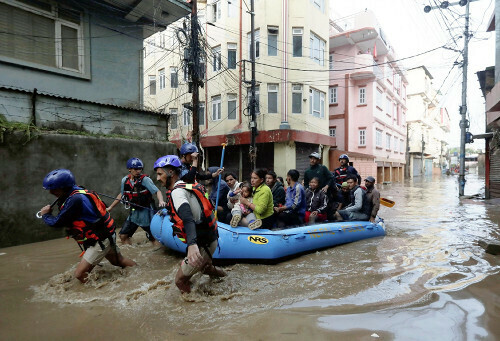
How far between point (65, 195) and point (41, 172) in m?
3.93

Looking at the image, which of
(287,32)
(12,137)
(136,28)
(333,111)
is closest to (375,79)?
(333,111)

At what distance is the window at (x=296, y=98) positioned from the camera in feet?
57.1

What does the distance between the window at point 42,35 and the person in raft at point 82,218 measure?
20.5 ft

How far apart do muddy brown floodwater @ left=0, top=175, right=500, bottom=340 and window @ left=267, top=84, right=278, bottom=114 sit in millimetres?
12818

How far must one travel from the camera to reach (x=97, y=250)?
3646 millimetres

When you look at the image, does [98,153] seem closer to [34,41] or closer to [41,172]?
[41,172]

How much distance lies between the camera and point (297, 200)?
6.02 metres

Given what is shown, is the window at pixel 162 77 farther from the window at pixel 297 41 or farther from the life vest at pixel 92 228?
the life vest at pixel 92 228

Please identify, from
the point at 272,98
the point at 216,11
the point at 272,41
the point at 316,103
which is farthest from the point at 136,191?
the point at 216,11

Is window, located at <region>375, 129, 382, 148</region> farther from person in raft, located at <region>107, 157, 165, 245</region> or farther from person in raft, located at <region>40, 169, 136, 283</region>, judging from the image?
person in raft, located at <region>40, 169, 136, 283</region>

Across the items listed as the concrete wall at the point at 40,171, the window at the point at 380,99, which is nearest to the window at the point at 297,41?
the window at the point at 380,99

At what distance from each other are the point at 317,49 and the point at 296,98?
3610mm

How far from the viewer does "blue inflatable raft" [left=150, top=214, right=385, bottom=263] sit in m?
4.73

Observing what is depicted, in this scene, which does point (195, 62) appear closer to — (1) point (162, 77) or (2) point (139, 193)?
(2) point (139, 193)
